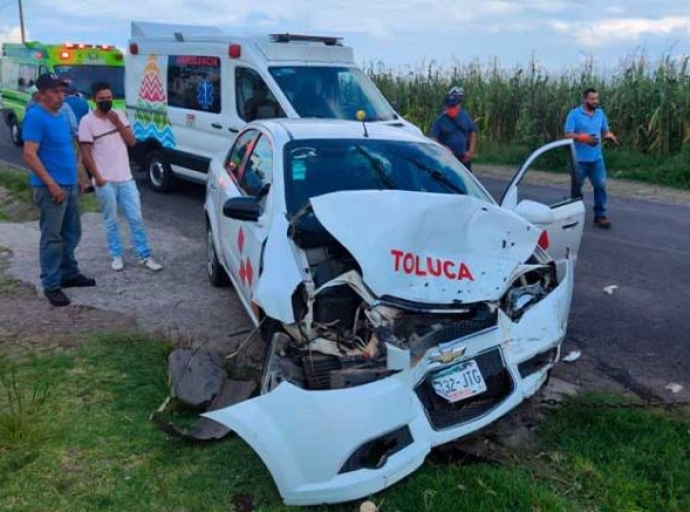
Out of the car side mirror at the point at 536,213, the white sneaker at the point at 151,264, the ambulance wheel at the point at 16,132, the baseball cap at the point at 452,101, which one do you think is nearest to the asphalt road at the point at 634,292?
the car side mirror at the point at 536,213

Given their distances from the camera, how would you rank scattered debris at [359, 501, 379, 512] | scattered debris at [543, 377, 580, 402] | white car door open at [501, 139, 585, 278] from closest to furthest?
1. scattered debris at [359, 501, 379, 512]
2. scattered debris at [543, 377, 580, 402]
3. white car door open at [501, 139, 585, 278]

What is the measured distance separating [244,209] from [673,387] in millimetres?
2935

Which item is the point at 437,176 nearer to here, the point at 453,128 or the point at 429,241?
the point at 429,241

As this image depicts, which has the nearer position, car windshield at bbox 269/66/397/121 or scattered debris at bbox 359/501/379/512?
scattered debris at bbox 359/501/379/512

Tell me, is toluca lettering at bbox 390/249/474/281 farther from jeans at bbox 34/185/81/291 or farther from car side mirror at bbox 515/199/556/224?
jeans at bbox 34/185/81/291

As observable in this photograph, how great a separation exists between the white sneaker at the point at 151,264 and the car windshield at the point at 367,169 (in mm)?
2715

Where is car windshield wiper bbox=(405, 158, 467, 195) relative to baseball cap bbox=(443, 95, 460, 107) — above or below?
below

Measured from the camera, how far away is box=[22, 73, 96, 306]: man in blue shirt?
226 inches

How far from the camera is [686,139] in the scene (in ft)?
45.9

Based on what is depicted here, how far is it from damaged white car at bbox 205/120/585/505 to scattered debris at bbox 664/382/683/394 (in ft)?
3.37

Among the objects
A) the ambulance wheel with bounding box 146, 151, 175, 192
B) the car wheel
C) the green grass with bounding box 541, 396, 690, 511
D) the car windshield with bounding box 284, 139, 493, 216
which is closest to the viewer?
the green grass with bounding box 541, 396, 690, 511

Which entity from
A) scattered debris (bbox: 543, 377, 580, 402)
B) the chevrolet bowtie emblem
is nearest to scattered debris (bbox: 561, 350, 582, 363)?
scattered debris (bbox: 543, 377, 580, 402)

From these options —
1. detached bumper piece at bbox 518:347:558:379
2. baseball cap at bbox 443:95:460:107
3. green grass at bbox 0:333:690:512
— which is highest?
baseball cap at bbox 443:95:460:107

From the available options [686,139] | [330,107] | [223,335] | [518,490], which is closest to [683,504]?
[518,490]
